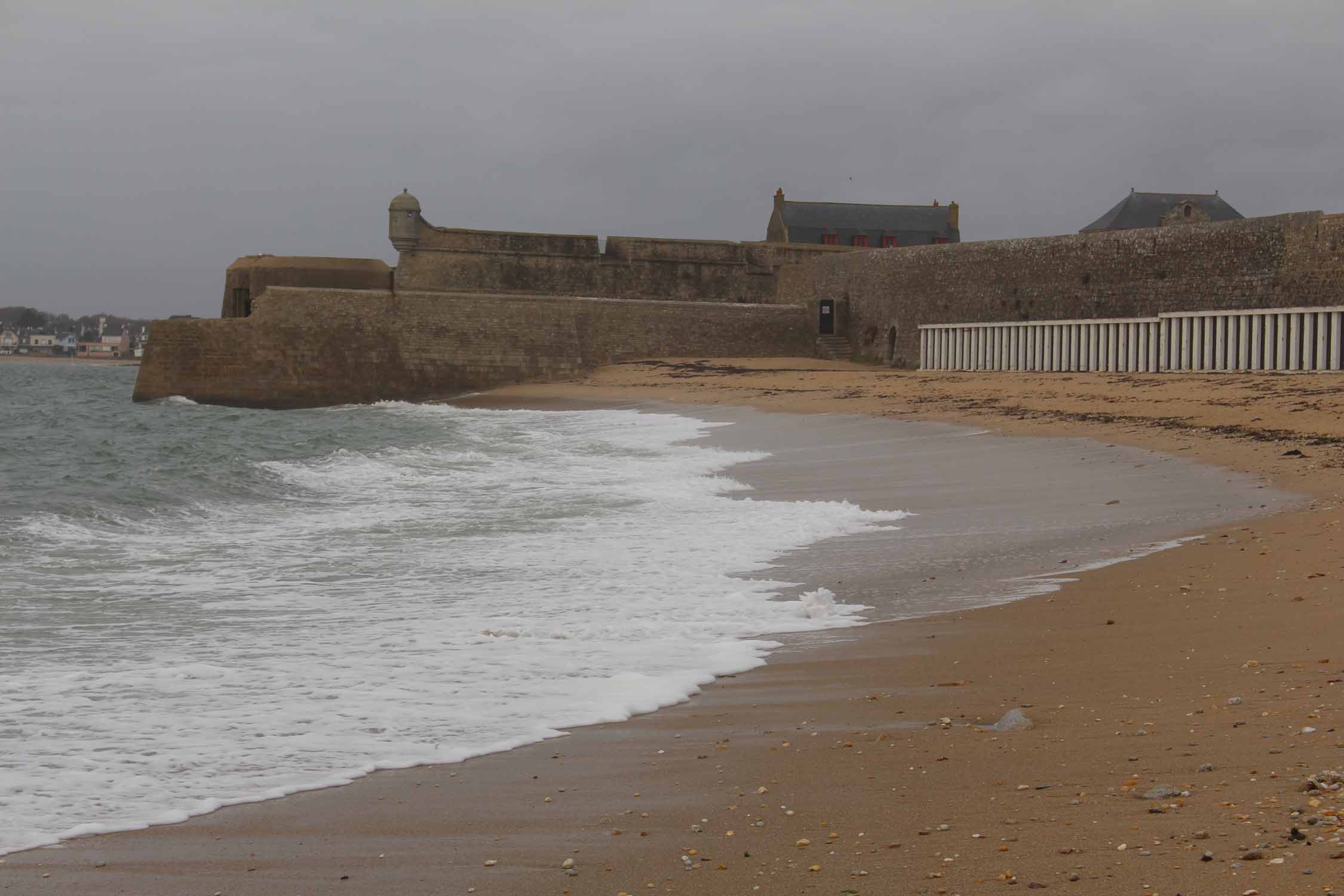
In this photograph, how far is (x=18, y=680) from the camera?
484cm

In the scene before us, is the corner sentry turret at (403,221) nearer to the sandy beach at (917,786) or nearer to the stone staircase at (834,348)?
the stone staircase at (834,348)

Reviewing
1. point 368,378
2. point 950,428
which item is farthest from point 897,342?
point 950,428

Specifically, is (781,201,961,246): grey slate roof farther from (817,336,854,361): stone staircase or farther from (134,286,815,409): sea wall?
(134,286,815,409): sea wall

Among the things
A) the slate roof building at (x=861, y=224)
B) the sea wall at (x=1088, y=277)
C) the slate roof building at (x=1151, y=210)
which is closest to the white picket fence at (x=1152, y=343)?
the sea wall at (x=1088, y=277)

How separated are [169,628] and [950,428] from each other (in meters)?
11.1

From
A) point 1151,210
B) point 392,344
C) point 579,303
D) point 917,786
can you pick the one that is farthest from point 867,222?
point 917,786

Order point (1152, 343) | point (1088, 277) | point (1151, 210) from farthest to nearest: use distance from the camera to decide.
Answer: point (1151, 210), point (1088, 277), point (1152, 343)

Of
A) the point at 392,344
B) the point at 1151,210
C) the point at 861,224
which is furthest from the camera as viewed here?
the point at 861,224

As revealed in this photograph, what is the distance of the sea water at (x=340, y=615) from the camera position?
12.9ft

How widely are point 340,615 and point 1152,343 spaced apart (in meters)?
20.5

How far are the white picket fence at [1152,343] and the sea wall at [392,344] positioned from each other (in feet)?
25.0

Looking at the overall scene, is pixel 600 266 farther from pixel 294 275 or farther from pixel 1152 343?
pixel 1152 343

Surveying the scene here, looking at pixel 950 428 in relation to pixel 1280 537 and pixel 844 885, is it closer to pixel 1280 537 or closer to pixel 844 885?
pixel 1280 537

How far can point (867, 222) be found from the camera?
188 ft
